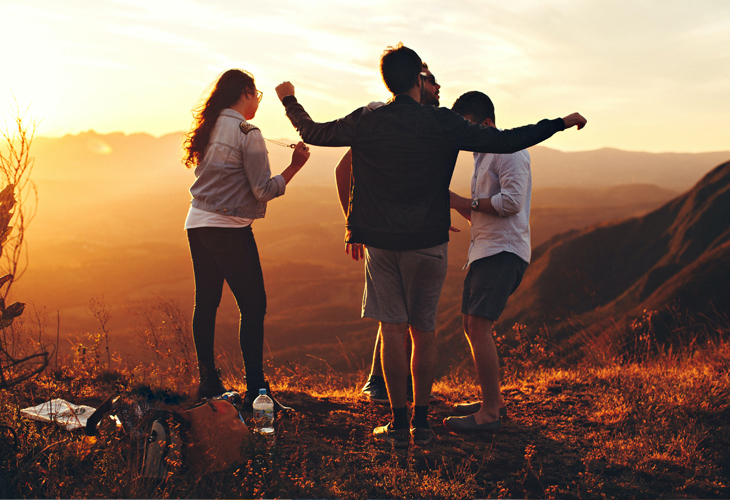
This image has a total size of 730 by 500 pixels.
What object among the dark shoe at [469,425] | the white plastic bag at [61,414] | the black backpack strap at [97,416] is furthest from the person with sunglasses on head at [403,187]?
the white plastic bag at [61,414]

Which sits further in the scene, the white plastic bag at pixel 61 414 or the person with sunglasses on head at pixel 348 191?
the person with sunglasses on head at pixel 348 191

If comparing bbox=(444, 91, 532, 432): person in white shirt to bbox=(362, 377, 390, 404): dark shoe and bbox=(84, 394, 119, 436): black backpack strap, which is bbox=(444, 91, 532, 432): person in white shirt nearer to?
bbox=(362, 377, 390, 404): dark shoe

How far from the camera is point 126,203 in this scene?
305 ft

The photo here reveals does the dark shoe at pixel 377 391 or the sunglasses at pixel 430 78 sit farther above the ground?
the sunglasses at pixel 430 78

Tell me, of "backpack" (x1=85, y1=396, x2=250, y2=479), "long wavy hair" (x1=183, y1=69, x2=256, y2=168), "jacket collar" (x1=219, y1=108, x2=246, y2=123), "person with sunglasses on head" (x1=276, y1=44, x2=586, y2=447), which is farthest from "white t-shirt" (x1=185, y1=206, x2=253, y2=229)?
"backpack" (x1=85, y1=396, x2=250, y2=479)

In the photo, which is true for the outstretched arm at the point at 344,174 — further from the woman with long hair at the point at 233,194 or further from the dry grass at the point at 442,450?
the dry grass at the point at 442,450

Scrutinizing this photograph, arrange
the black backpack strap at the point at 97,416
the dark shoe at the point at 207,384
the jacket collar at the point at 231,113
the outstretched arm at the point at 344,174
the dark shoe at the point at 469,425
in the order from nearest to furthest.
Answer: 1. the black backpack strap at the point at 97,416
2. the jacket collar at the point at 231,113
3. the dark shoe at the point at 469,425
4. the dark shoe at the point at 207,384
5. the outstretched arm at the point at 344,174

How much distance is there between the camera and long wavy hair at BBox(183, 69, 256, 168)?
10.8ft

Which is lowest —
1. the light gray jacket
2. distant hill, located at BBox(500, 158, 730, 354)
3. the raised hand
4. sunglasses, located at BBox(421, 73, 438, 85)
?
distant hill, located at BBox(500, 158, 730, 354)

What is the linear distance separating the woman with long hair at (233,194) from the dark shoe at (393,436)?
72cm

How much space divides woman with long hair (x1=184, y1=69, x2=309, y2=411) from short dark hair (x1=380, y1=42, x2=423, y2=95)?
668 mm

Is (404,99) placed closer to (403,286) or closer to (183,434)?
(403,286)

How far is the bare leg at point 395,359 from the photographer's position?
3.00 m

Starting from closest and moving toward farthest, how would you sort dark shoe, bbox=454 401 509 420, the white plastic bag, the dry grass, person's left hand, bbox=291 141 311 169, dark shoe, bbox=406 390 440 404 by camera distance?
the dry grass, the white plastic bag, person's left hand, bbox=291 141 311 169, dark shoe, bbox=454 401 509 420, dark shoe, bbox=406 390 440 404
